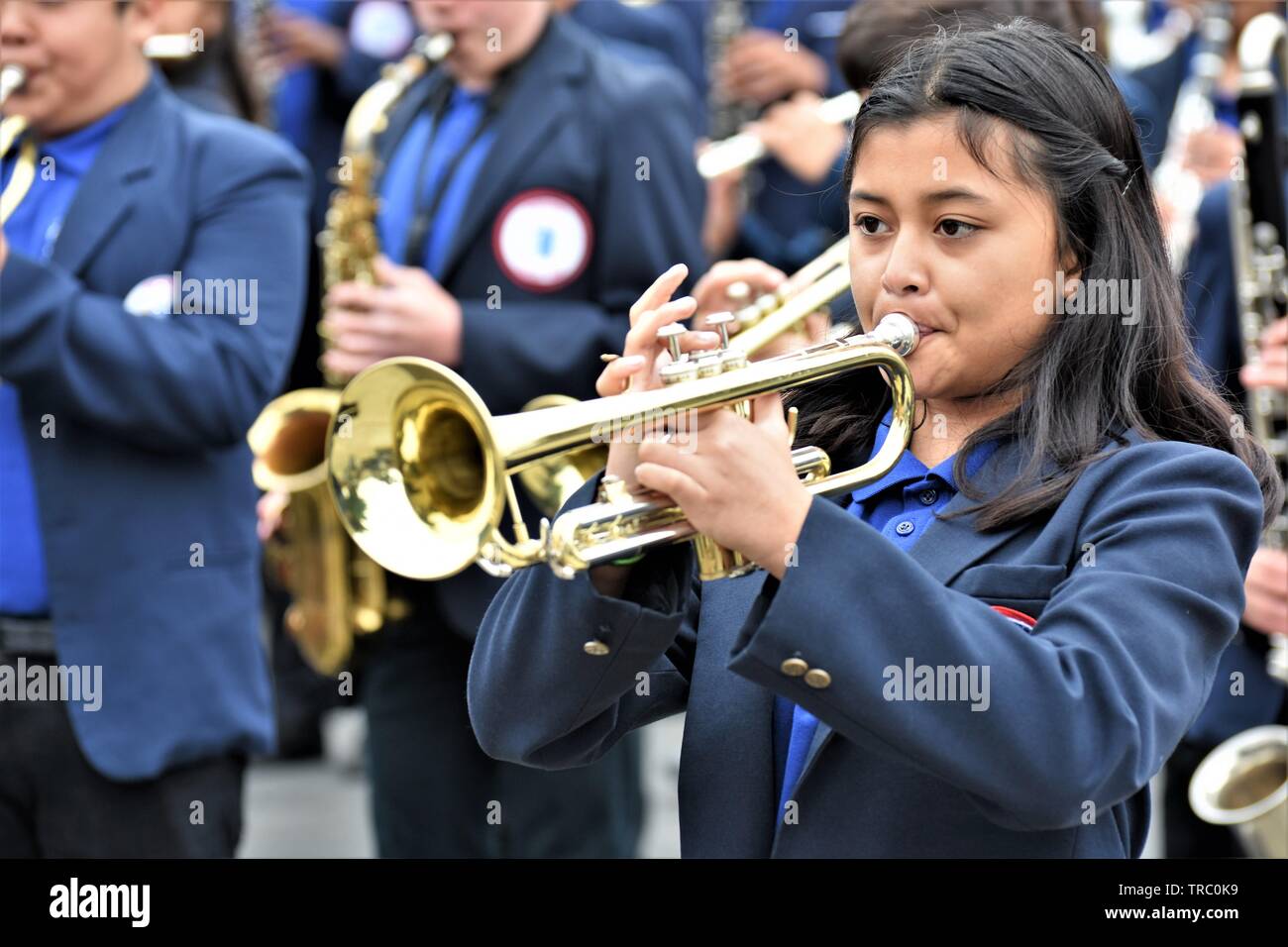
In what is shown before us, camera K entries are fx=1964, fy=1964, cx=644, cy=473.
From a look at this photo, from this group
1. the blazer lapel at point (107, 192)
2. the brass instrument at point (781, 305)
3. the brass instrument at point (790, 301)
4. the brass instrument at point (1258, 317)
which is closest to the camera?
the brass instrument at point (781, 305)

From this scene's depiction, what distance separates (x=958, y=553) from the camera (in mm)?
2225

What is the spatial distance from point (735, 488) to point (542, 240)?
258 centimetres

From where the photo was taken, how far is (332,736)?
A: 7.72m

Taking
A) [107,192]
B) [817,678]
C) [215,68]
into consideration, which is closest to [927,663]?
[817,678]

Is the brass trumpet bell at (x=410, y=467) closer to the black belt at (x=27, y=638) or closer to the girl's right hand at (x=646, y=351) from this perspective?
the girl's right hand at (x=646, y=351)

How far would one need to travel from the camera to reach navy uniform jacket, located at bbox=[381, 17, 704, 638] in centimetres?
440

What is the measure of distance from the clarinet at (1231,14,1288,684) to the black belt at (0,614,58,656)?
102 inches

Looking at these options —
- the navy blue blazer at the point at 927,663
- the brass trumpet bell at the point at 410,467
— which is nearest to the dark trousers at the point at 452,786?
the navy blue blazer at the point at 927,663

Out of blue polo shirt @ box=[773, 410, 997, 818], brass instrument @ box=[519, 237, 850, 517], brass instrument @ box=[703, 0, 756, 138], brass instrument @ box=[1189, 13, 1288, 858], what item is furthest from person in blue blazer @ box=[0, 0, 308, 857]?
brass instrument @ box=[703, 0, 756, 138]

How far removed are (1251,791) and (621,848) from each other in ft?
4.72

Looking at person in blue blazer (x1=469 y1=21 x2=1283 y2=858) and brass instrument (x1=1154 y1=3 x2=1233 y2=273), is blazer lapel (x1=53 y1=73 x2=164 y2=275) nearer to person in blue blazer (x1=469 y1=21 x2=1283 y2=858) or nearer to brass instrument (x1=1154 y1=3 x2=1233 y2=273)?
person in blue blazer (x1=469 y1=21 x2=1283 y2=858)

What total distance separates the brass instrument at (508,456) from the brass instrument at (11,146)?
74.9 inches

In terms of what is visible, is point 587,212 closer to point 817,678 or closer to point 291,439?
point 291,439

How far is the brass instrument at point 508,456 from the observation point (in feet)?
6.82
